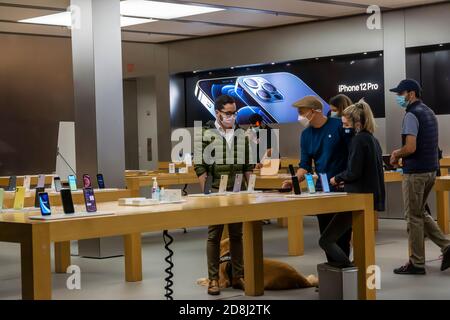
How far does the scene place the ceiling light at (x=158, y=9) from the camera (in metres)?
10.7

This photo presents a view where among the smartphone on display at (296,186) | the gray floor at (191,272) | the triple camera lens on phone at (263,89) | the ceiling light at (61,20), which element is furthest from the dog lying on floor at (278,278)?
the triple camera lens on phone at (263,89)

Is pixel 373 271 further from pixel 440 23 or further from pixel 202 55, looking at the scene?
pixel 202 55

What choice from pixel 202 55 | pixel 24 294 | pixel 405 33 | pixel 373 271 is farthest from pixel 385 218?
pixel 24 294

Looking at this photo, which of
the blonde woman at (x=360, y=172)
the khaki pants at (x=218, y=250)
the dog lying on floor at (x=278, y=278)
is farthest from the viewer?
the dog lying on floor at (x=278, y=278)

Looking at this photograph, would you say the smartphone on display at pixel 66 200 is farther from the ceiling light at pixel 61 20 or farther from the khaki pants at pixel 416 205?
the ceiling light at pixel 61 20

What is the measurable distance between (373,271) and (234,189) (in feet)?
3.87

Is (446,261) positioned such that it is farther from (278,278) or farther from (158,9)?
(158,9)

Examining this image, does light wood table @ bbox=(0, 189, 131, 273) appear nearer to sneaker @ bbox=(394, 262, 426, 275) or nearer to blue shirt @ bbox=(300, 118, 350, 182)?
blue shirt @ bbox=(300, 118, 350, 182)

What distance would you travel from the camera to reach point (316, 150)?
5977 millimetres

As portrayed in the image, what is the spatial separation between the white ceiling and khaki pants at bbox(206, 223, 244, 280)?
4.84 metres

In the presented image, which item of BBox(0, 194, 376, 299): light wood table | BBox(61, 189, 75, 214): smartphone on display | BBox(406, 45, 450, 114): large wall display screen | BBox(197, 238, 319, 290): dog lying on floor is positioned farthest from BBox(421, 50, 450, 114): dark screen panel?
BBox(61, 189, 75, 214): smartphone on display

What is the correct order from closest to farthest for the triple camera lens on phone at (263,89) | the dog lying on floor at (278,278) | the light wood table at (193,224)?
the light wood table at (193,224) → the dog lying on floor at (278,278) → the triple camera lens on phone at (263,89)

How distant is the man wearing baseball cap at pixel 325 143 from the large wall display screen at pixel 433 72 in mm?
5812

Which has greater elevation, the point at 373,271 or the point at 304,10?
the point at 304,10
